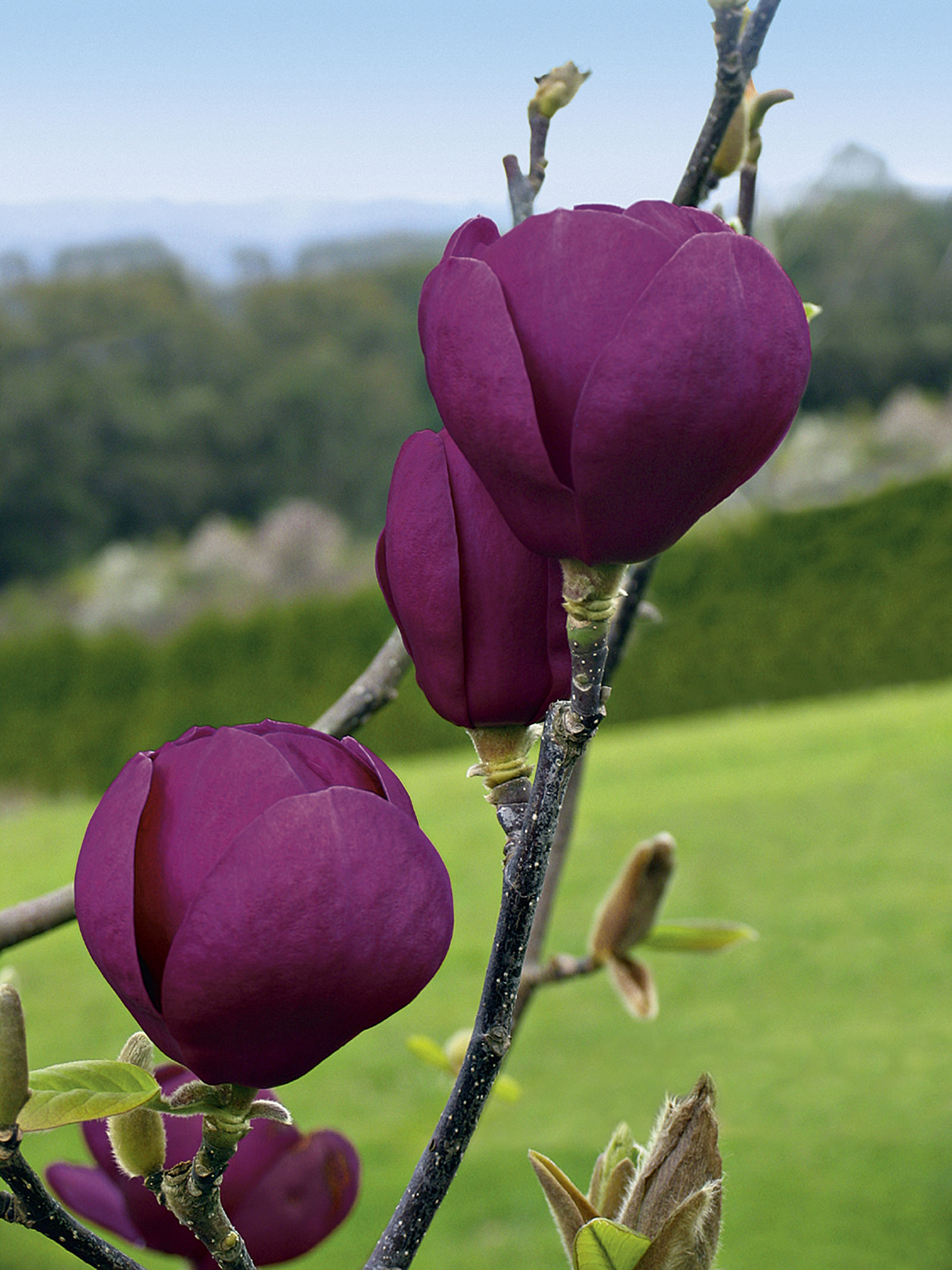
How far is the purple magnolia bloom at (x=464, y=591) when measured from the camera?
0.30 meters

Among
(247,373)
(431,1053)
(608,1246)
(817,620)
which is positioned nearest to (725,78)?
(608,1246)

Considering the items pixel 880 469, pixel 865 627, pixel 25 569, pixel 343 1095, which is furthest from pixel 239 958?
pixel 25 569

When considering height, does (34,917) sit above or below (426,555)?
below

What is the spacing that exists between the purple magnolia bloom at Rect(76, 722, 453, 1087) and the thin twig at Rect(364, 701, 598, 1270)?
21mm

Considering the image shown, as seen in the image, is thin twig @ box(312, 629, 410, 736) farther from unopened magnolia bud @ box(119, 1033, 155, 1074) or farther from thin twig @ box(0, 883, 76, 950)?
unopened magnolia bud @ box(119, 1033, 155, 1074)

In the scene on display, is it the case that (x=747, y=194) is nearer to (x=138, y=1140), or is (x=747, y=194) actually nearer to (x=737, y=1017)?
(x=138, y=1140)

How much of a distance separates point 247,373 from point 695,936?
1487cm

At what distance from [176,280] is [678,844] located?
568 inches

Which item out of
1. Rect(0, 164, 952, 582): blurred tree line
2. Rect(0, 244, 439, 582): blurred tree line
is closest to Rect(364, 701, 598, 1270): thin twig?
Rect(0, 164, 952, 582): blurred tree line

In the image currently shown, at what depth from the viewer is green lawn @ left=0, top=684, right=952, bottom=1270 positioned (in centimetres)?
222

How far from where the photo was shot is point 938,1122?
2535 millimetres

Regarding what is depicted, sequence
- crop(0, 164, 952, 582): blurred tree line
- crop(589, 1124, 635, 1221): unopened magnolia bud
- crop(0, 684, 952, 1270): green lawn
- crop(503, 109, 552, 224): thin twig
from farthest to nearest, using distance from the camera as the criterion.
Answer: crop(0, 164, 952, 582): blurred tree line < crop(0, 684, 952, 1270): green lawn < crop(503, 109, 552, 224): thin twig < crop(589, 1124, 635, 1221): unopened magnolia bud

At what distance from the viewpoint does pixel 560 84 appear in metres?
0.45

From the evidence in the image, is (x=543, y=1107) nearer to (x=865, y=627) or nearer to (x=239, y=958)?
(x=239, y=958)
